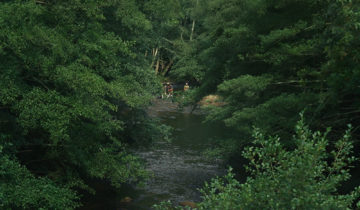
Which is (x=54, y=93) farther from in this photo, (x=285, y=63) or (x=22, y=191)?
(x=285, y=63)

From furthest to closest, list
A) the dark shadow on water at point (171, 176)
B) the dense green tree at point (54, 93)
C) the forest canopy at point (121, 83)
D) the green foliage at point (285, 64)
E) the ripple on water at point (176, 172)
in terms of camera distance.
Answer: the ripple on water at point (176, 172) → the dark shadow on water at point (171, 176) → the dense green tree at point (54, 93) → the forest canopy at point (121, 83) → the green foliage at point (285, 64)

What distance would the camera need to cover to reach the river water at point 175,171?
1465 centimetres

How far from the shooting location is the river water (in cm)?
1465

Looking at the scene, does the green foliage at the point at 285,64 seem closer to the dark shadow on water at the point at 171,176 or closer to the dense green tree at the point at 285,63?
the dense green tree at the point at 285,63

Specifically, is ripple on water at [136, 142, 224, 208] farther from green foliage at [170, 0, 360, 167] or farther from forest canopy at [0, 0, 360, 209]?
green foliage at [170, 0, 360, 167]

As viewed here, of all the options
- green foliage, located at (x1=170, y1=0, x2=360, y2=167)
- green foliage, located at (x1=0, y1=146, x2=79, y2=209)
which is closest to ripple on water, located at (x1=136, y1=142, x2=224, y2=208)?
green foliage, located at (x1=170, y1=0, x2=360, y2=167)

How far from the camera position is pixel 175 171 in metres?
18.1

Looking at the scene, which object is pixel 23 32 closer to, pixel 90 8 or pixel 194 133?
Answer: pixel 90 8

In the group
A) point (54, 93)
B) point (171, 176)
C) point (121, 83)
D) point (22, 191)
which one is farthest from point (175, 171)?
point (22, 191)

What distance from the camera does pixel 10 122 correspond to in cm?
1024

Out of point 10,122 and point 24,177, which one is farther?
point 10,122

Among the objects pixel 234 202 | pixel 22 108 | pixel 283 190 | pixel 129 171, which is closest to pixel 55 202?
pixel 22 108

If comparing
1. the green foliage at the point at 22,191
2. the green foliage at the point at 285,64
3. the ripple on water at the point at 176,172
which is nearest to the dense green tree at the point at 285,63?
the green foliage at the point at 285,64

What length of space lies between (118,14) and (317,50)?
7188 mm
